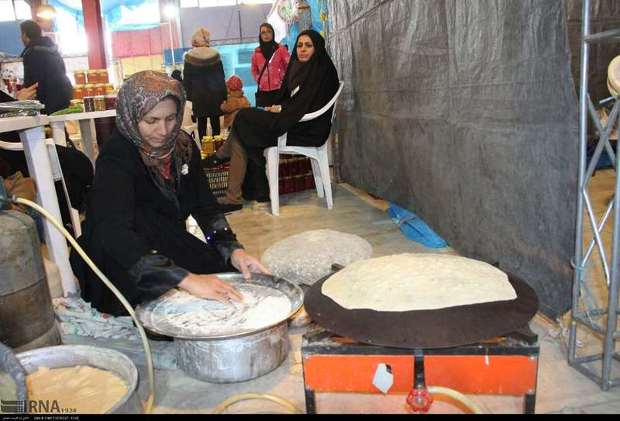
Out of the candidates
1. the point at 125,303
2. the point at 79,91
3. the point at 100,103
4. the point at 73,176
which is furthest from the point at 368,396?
the point at 79,91

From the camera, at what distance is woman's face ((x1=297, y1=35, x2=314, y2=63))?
14.0ft

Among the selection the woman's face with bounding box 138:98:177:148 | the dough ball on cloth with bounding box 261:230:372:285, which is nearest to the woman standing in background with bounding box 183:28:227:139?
the dough ball on cloth with bounding box 261:230:372:285

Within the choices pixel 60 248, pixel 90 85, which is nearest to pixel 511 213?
pixel 60 248

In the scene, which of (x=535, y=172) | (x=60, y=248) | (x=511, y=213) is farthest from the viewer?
(x=60, y=248)

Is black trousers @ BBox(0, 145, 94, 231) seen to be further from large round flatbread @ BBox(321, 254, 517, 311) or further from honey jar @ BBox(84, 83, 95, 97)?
large round flatbread @ BBox(321, 254, 517, 311)

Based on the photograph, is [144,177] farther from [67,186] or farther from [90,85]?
[90,85]

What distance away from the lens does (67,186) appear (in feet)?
10.7

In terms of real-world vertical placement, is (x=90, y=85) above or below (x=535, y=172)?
above

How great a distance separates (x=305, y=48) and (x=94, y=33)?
8916mm

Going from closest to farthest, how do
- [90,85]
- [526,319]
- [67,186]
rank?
1. [526,319]
2. [67,186]
3. [90,85]

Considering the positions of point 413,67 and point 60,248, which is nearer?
point 60,248

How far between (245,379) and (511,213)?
1.34m

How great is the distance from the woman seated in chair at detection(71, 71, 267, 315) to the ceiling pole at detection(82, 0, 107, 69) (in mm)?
10353

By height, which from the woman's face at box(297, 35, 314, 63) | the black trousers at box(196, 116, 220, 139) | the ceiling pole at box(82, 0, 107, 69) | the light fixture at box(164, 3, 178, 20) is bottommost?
the black trousers at box(196, 116, 220, 139)
